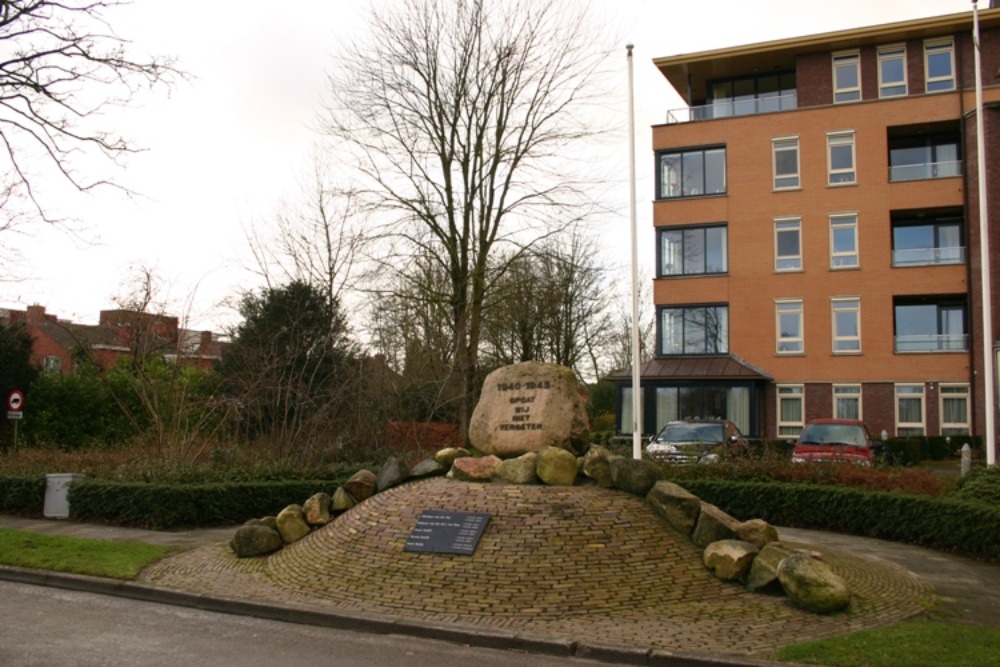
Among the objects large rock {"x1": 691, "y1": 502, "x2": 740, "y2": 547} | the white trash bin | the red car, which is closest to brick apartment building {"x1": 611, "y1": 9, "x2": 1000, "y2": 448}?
the red car

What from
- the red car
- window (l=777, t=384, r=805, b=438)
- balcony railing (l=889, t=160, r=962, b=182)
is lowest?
the red car

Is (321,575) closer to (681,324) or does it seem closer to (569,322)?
(681,324)

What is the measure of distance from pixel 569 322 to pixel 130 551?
111ft

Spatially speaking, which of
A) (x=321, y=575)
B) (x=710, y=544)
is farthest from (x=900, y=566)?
(x=321, y=575)

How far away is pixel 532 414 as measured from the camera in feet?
39.4

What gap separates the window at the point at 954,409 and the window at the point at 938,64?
491 inches

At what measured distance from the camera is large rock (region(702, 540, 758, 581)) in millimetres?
9711

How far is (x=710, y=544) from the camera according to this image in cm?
1019

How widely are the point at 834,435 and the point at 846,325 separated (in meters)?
14.7

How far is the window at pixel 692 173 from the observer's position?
37.5 m

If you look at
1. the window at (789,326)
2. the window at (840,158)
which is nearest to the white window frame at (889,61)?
the window at (840,158)

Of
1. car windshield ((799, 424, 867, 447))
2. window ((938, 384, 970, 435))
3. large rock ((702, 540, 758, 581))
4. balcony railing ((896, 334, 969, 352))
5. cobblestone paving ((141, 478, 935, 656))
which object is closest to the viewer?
cobblestone paving ((141, 478, 935, 656))

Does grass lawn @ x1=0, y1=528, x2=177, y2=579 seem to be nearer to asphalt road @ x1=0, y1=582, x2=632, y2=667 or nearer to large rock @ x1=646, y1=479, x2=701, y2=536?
asphalt road @ x1=0, y1=582, x2=632, y2=667

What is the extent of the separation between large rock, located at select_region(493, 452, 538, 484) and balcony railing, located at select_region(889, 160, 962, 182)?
2973cm
